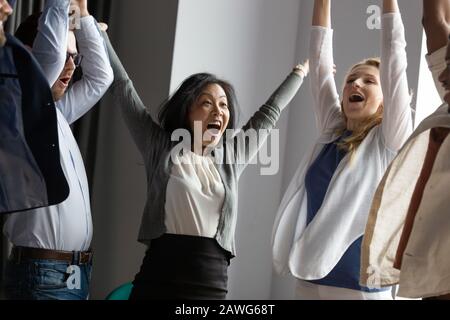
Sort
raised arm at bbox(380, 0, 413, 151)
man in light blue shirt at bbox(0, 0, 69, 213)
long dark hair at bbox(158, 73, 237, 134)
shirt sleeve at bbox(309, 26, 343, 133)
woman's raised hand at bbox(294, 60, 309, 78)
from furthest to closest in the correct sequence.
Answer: woman's raised hand at bbox(294, 60, 309, 78), shirt sleeve at bbox(309, 26, 343, 133), long dark hair at bbox(158, 73, 237, 134), raised arm at bbox(380, 0, 413, 151), man in light blue shirt at bbox(0, 0, 69, 213)

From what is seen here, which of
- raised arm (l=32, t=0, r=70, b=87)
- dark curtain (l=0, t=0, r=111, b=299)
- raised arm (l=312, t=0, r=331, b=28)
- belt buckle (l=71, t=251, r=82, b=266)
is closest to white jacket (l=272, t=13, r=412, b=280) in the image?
raised arm (l=312, t=0, r=331, b=28)

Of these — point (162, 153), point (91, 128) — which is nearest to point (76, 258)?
point (162, 153)

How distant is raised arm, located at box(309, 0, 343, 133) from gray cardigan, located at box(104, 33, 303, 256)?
0.09 metres

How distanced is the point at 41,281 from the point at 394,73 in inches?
42.2

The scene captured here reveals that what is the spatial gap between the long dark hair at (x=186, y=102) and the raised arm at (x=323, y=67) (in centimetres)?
28

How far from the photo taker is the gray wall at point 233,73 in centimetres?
308

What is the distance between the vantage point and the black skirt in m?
2.08

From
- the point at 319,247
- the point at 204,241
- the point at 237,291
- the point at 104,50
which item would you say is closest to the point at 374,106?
the point at 319,247

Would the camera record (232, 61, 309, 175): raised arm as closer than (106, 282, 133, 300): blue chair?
Yes

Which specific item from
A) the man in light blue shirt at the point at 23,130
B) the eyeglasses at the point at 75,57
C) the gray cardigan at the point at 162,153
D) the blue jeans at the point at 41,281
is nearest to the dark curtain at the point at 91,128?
the gray cardigan at the point at 162,153

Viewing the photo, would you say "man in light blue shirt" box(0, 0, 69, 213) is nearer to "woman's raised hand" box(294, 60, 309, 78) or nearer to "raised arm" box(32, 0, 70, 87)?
"raised arm" box(32, 0, 70, 87)

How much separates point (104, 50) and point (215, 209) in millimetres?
578
